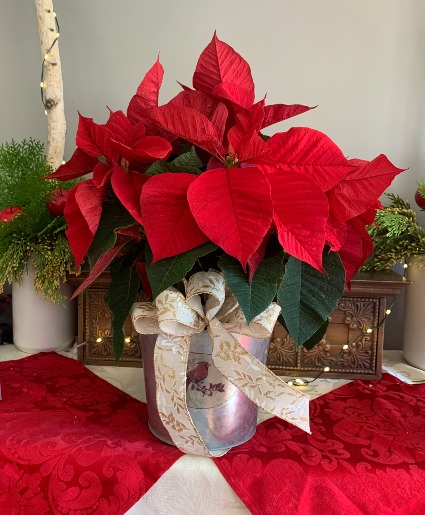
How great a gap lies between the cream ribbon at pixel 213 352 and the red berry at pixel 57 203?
12.3 inches

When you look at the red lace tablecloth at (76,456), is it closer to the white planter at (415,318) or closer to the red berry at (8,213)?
the red berry at (8,213)

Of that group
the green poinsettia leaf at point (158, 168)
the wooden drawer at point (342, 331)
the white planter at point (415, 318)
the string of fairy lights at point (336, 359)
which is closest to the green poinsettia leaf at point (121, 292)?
the green poinsettia leaf at point (158, 168)

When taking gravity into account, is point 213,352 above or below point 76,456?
above

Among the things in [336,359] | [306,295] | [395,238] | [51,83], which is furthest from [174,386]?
[51,83]

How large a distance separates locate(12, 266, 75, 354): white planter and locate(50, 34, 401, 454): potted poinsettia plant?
0.33 meters

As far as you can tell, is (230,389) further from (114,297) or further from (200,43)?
(200,43)

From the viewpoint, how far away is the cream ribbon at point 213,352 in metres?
0.52

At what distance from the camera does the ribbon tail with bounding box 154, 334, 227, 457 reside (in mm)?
531

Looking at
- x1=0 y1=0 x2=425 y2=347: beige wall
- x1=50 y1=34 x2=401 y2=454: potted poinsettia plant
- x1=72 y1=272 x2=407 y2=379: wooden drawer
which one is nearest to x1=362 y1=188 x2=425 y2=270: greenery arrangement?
x1=72 y1=272 x2=407 y2=379: wooden drawer

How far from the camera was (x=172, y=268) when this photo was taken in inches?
19.4

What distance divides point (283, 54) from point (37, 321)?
66 cm

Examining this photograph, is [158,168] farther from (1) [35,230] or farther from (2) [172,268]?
→ (1) [35,230]

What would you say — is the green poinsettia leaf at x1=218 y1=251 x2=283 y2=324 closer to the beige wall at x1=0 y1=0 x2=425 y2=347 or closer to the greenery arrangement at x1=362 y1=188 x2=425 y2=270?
the greenery arrangement at x1=362 y1=188 x2=425 y2=270

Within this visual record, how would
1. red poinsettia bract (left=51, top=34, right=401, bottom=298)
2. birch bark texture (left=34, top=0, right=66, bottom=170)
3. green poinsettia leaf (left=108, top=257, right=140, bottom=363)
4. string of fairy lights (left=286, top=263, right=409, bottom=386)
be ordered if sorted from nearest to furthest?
red poinsettia bract (left=51, top=34, right=401, bottom=298), green poinsettia leaf (left=108, top=257, right=140, bottom=363), string of fairy lights (left=286, top=263, right=409, bottom=386), birch bark texture (left=34, top=0, right=66, bottom=170)
